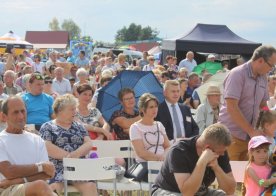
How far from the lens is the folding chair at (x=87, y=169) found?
5.31m

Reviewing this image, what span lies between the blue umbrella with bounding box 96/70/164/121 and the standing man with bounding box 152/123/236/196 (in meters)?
2.95

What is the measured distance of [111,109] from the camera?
749cm

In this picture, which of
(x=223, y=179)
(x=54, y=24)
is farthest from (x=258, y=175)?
(x=54, y=24)

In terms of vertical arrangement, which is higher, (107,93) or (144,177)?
(107,93)

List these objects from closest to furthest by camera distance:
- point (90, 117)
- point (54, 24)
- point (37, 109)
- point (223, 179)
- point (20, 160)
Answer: point (223, 179) < point (20, 160) < point (90, 117) < point (37, 109) < point (54, 24)

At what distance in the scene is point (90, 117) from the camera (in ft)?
23.9

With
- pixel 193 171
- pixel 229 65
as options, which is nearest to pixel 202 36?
pixel 229 65

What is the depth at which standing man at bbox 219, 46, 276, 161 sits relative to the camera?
5516 millimetres

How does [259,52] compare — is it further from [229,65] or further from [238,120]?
[229,65]

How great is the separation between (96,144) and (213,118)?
7.49 feet

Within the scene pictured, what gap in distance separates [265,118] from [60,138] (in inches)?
84.2

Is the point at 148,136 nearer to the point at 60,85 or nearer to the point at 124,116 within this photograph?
the point at 124,116

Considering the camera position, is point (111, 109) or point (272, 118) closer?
point (272, 118)

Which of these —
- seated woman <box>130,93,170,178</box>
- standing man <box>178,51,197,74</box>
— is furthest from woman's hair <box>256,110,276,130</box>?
standing man <box>178,51,197,74</box>
